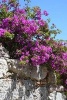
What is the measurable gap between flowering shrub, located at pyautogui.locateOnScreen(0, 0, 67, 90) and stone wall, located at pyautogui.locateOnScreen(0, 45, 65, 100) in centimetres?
23

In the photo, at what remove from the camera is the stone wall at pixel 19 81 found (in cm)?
659

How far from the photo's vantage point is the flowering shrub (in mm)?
6914

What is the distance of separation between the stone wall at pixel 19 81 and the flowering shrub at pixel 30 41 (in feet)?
0.77

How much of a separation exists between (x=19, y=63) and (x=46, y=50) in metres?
0.71

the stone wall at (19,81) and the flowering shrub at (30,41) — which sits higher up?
the flowering shrub at (30,41)

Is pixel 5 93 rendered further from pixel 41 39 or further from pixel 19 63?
pixel 41 39

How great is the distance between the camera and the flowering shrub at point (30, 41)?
Answer: 272 inches

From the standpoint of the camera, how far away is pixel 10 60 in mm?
6750

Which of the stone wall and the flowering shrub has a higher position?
the flowering shrub

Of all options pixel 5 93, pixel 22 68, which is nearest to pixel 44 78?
pixel 22 68

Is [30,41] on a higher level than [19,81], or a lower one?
higher

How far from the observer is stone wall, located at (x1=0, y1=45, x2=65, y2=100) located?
21.6 feet

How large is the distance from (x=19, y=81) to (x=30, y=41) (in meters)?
1.01

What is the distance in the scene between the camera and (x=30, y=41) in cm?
717
